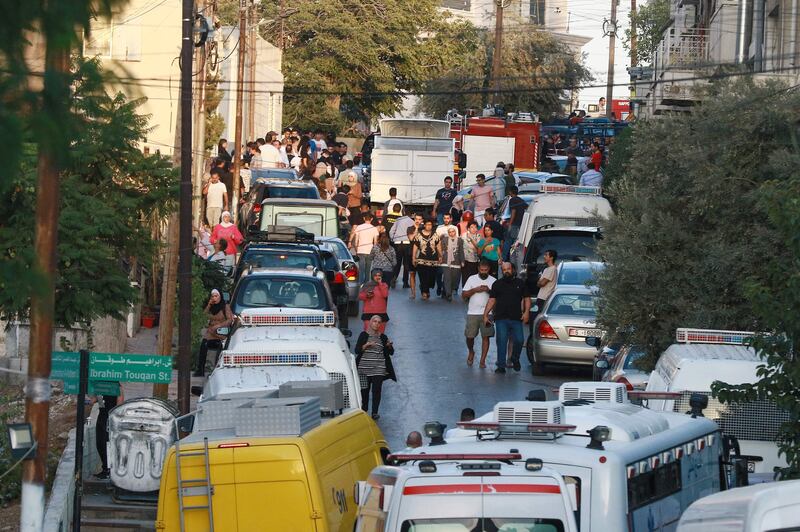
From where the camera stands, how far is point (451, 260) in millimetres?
30047

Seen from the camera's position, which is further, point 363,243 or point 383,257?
point 363,243

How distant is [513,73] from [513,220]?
46702 mm

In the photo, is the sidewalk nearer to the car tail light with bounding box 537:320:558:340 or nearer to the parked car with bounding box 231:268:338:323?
the parked car with bounding box 231:268:338:323

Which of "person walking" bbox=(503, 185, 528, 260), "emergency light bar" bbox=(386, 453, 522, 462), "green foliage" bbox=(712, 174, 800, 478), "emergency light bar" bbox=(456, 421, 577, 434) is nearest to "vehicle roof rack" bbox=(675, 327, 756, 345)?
"green foliage" bbox=(712, 174, 800, 478)

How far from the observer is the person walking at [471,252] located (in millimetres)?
29766

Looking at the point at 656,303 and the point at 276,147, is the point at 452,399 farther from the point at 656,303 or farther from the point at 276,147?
the point at 276,147

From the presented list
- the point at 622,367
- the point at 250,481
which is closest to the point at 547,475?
the point at 250,481

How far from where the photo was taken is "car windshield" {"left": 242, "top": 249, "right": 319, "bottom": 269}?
82.9ft

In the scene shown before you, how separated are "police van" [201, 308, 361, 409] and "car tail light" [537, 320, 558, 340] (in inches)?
228

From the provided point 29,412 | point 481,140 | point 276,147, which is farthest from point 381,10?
point 29,412

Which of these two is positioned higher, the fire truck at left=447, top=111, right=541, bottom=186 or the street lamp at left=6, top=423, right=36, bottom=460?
the fire truck at left=447, top=111, right=541, bottom=186

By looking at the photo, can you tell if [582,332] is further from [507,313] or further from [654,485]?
[654,485]

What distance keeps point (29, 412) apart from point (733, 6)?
2607 centimetres

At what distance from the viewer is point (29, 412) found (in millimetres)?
10945
